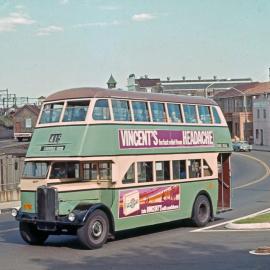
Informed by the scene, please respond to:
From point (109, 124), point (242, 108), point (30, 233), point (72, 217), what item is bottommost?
point (30, 233)

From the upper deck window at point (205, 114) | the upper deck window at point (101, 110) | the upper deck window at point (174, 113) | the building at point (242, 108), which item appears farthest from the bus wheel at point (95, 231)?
the building at point (242, 108)

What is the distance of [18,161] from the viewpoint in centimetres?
3253

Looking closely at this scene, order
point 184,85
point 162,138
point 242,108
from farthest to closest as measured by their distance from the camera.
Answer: point 184,85 → point 242,108 → point 162,138

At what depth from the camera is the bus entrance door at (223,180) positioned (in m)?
20.1

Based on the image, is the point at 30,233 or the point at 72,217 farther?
the point at 30,233

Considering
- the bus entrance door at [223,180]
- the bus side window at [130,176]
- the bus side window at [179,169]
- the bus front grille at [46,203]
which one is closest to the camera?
the bus front grille at [46,203]

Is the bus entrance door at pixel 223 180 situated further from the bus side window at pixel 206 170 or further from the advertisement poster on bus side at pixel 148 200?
the advertisement poster on bus side at pixel 148 200

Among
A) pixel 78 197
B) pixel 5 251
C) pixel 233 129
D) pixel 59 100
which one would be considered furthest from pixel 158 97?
pixel 233 129

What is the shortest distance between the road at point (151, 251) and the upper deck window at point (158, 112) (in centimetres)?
293

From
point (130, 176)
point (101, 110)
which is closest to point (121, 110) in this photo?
point (101, 110)

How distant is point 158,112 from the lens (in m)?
17.3

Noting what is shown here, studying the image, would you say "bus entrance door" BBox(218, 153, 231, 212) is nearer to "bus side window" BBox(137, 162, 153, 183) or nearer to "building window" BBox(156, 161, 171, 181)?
"building window" BBox(156, 161, 171, 181)

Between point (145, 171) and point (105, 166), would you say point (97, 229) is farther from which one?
point (145, 171)

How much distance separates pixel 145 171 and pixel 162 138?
1.09 meters
